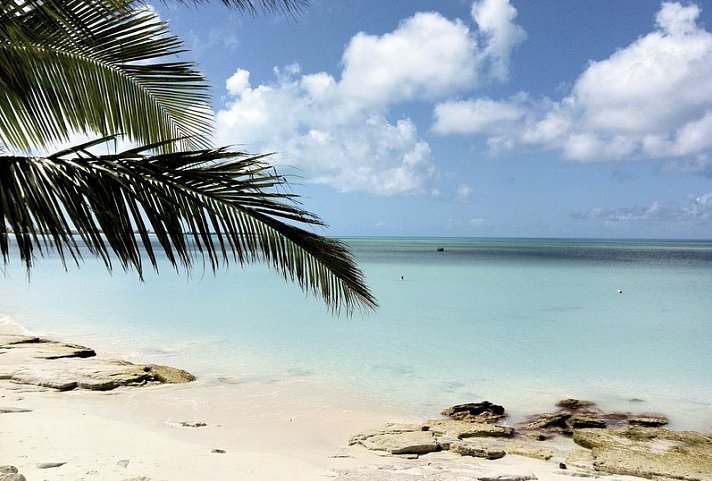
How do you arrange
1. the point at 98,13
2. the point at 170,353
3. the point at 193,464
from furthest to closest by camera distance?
the point at 170,353, the point at 193,464, the point at 98,13

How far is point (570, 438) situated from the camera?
6.20 meters

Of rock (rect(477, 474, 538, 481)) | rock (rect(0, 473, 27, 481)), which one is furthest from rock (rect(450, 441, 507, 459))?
rock (rect(0, 473, 27, 481))

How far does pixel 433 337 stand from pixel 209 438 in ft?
28.0

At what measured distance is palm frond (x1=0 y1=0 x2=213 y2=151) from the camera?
2.68 metres

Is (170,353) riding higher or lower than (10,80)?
lower

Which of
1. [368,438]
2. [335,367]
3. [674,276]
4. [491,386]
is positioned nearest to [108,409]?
[368,438]

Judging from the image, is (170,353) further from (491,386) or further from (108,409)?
(491,386)

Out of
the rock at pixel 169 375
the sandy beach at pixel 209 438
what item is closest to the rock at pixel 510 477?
the sandy beach at pixel 209 438

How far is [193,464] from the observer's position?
4.43 metres

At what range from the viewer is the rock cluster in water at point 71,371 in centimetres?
735

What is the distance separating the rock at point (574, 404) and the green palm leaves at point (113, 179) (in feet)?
19.4

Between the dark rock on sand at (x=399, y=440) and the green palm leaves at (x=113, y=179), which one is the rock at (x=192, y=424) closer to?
the dark rock on sand at (x=399, y=440)

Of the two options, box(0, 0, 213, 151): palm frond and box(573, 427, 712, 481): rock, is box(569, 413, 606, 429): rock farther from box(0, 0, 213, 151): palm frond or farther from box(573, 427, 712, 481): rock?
box(0, 0, 213, 151): palm frond

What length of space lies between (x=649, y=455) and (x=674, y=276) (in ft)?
111
